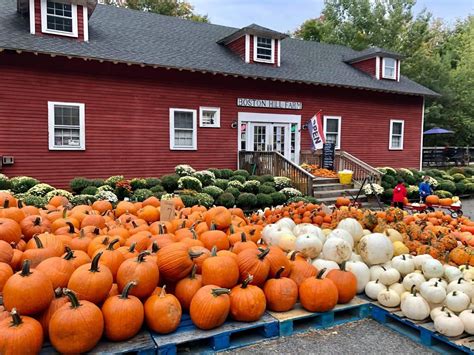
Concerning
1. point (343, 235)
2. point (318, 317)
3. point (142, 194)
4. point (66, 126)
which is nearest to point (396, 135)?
point (142, 194)

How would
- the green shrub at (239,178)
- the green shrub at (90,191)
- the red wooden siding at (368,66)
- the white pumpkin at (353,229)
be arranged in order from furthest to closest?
1. the red wooden siding at (368,66)
2. the green shrub at (239,178)
3. the green shrub at (90,191)
4. the white pumpkin at (353,229)

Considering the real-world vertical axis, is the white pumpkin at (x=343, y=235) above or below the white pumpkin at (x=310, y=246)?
above

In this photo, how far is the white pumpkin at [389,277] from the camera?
12.5 ft

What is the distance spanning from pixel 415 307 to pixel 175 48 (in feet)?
40.5

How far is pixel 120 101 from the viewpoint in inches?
477

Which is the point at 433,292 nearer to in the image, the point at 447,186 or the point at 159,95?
the point at 159,95

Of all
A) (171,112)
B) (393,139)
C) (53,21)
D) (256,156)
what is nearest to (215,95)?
(171,112)

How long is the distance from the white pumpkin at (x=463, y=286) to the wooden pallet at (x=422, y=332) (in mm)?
378

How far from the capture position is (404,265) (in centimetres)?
388

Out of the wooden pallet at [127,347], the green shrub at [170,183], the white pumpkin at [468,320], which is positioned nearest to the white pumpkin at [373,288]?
the white pumpkin at [468,320]

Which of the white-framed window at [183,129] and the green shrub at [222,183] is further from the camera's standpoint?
the white-framed window at [183,129]

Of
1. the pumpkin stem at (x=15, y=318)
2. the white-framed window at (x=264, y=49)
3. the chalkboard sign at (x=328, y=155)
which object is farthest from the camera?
the white-framed window at (x=264, y=49)

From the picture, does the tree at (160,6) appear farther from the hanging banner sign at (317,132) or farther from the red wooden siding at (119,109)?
the hanging banner sign at (317,132)

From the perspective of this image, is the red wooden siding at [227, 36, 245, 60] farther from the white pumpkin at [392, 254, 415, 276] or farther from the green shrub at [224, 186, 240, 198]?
the white pumpkin at [392, 254, 415, 276]
